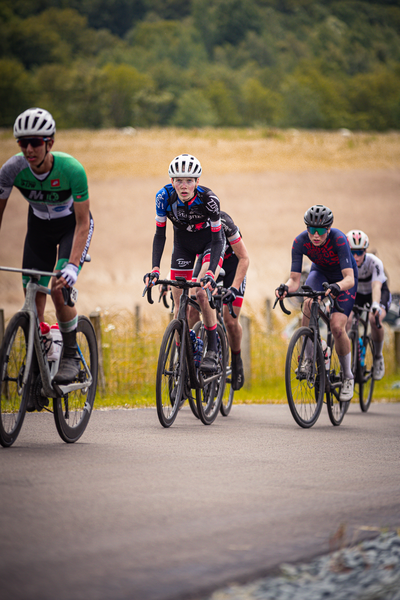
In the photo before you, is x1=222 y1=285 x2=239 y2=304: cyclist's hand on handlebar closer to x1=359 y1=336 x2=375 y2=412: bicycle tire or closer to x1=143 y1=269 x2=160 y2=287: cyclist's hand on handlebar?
x1=143 y1=269 x2=160 y2=287: cyclist's hand on handlebar

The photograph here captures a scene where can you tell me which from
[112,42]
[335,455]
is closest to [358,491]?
[335,455]

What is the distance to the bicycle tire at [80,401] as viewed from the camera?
626cm

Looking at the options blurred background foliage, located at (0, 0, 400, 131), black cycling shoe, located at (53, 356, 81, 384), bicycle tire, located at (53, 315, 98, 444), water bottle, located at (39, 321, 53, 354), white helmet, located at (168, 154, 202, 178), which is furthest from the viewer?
blurred background foliage, located at (0, 0, 400, 131)

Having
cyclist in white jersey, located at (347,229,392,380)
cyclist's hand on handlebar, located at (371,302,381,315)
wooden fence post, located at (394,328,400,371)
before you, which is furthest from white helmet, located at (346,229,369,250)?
wooden fence post, located at (394,328,400,371)

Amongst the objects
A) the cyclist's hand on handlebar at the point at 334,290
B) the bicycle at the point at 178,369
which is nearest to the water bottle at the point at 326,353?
the cyclist's hand on handlebar at the point at 334,290

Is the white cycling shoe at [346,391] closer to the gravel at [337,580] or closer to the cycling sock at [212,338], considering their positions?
the cycling sock at [212,338]

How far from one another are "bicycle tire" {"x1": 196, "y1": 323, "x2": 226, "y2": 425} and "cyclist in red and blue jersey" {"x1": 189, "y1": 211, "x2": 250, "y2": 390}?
0.44 m

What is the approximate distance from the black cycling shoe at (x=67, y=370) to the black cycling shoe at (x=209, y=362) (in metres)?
2.02

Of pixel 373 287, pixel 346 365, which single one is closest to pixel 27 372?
pixel 346 365

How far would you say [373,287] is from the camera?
10.7 m

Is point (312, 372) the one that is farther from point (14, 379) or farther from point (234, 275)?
point (14, 379)

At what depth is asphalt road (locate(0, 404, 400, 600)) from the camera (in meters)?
3.30

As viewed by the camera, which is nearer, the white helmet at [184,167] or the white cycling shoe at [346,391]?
the white helmet at [184,167]

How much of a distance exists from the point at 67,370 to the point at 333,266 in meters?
4.11
